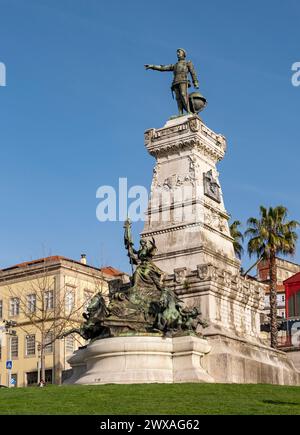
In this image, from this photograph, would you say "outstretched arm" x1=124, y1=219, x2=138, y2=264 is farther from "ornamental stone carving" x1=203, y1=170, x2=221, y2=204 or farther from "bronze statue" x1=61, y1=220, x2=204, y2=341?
"ornamental stone carving" x1=203, y1=170, x2=221, y2=204

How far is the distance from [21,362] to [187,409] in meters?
50.7

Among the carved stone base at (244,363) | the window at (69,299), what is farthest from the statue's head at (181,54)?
the window at (69,299)

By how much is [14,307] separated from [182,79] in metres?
36.3

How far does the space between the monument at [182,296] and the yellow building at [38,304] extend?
2832cm

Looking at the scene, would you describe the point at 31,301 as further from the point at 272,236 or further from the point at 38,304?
the point at 272,236

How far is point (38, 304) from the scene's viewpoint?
68.5 metres

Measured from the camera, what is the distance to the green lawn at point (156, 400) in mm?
19219

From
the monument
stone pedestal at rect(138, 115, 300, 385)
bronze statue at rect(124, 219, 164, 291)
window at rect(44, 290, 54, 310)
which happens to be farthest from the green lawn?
window at rect(44, 290, 54, 310)

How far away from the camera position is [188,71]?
1607 inches

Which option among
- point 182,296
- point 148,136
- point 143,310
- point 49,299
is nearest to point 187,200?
point 148,136

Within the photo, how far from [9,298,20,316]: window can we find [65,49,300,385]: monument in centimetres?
3423

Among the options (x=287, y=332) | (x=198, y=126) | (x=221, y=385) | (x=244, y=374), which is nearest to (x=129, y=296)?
(x=244, y=374)

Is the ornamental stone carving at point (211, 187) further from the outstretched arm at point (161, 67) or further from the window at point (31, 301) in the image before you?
the window at point (31, 301)

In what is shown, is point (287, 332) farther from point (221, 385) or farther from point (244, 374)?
point (221, 385)
